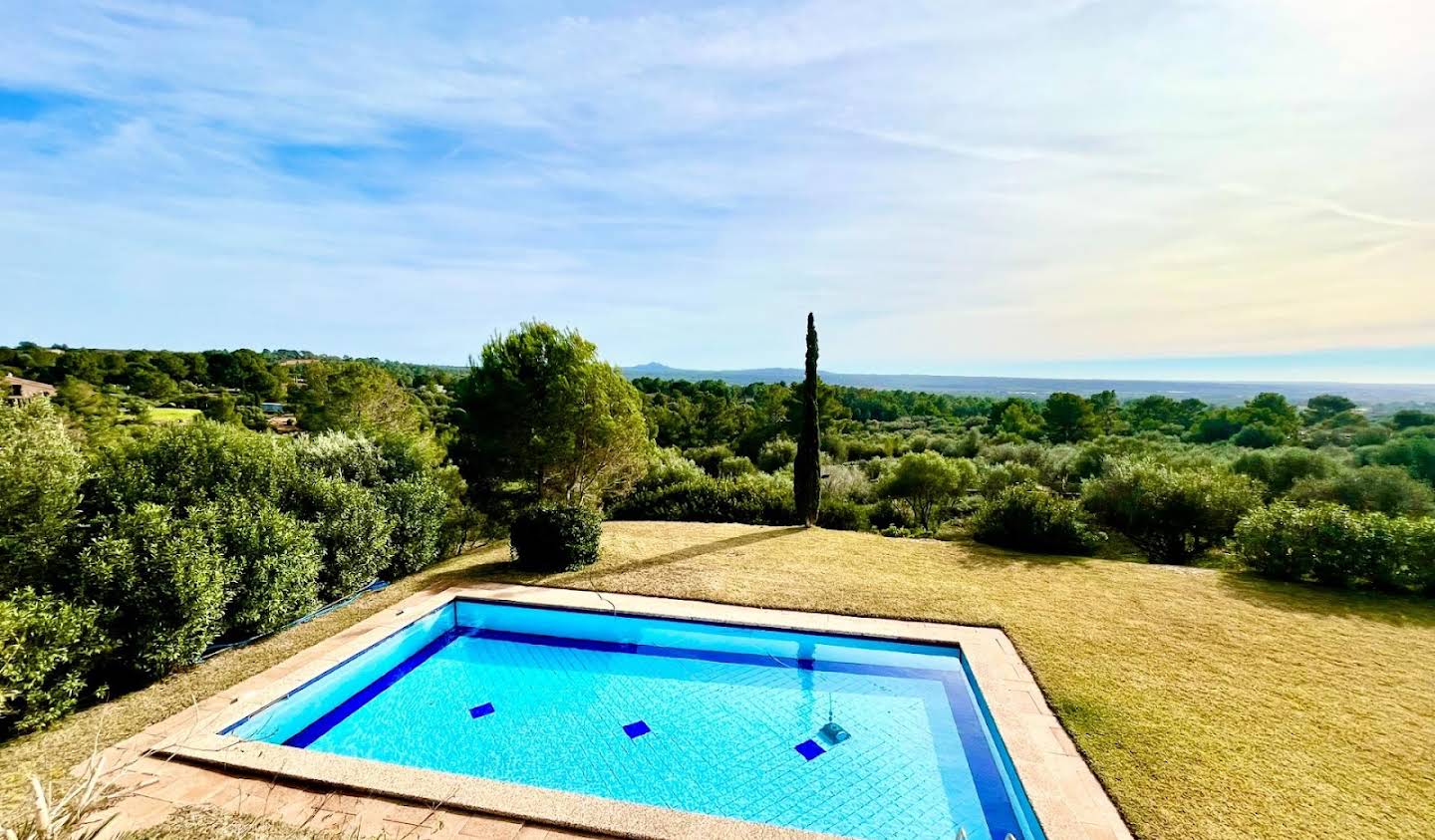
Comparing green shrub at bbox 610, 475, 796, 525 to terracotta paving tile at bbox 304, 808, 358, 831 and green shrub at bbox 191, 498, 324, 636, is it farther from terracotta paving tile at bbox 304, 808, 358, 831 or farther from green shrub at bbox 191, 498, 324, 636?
terracotta paving tile at bbox 304, 808, 358, 831

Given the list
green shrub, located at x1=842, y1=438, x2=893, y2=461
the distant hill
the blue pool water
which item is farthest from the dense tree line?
the distant hill

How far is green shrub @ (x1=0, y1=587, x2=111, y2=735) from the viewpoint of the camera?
197 inches

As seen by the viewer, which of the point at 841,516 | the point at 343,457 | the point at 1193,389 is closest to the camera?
the point at 343,457

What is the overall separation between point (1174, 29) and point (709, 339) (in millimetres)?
20266

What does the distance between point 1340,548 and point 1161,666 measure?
18.4 feet

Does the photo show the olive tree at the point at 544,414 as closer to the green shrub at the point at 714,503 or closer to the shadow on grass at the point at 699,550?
the green shrub at the point at 714,503

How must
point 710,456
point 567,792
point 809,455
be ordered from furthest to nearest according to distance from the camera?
point 710,456 < point 809,455 < point 567,792

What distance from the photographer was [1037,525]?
460 inches

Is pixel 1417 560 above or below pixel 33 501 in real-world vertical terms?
below

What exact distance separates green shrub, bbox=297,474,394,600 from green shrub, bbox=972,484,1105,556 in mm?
11739

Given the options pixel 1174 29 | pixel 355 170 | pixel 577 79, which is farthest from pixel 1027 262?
pixel 355 170

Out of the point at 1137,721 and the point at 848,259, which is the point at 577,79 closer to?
the point at 848,259

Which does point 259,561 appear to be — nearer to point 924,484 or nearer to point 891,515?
point 891,515

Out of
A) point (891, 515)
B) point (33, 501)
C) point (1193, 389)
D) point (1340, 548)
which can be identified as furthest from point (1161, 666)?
point (1193, 389)
